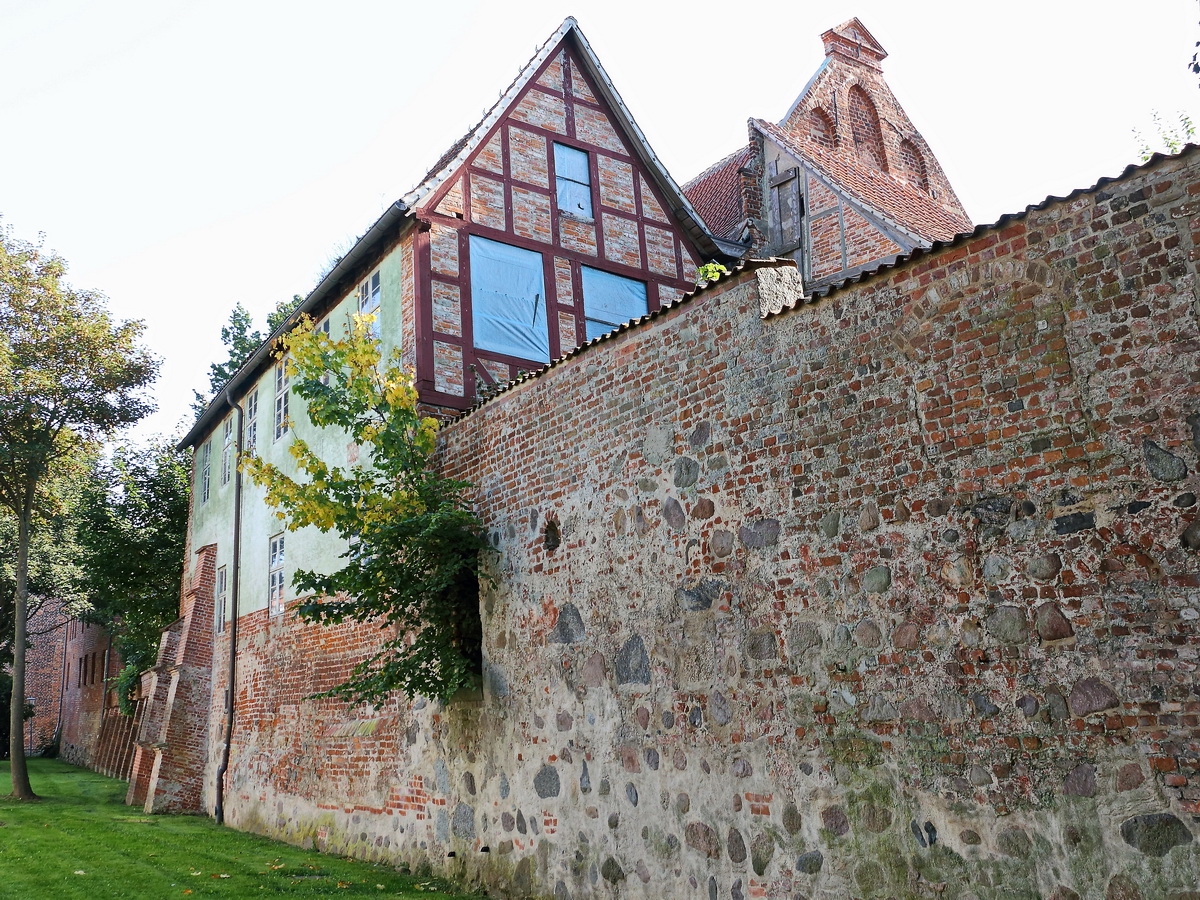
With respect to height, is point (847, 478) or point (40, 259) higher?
point (40, 259)

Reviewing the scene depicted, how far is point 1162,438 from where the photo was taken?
532 centimetres

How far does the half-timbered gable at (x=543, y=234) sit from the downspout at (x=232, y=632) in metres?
4.94

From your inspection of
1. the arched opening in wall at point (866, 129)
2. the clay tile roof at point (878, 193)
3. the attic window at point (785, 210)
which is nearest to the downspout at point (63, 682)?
the attic window at point (785, 210)

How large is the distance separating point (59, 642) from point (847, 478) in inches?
1852

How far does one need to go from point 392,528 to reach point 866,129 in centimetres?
1555

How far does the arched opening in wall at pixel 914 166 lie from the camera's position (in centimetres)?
2170

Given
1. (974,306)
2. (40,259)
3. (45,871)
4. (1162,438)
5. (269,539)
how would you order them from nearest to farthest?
(1162,438)
(974,306)
(45,871)
(269,539)
(40,259)

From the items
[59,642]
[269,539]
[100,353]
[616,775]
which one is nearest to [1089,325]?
[616,775]

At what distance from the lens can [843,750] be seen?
A: 6492 mm

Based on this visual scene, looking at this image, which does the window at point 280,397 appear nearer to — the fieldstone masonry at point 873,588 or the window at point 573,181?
the window at point 573,181

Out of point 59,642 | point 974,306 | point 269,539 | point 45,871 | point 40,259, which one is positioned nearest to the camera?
point 974,306

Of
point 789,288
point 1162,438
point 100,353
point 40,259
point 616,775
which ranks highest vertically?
point 40,259

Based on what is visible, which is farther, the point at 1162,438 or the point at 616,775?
the point at 616,775

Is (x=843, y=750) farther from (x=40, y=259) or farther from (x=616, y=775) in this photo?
(x=40, y=259)
